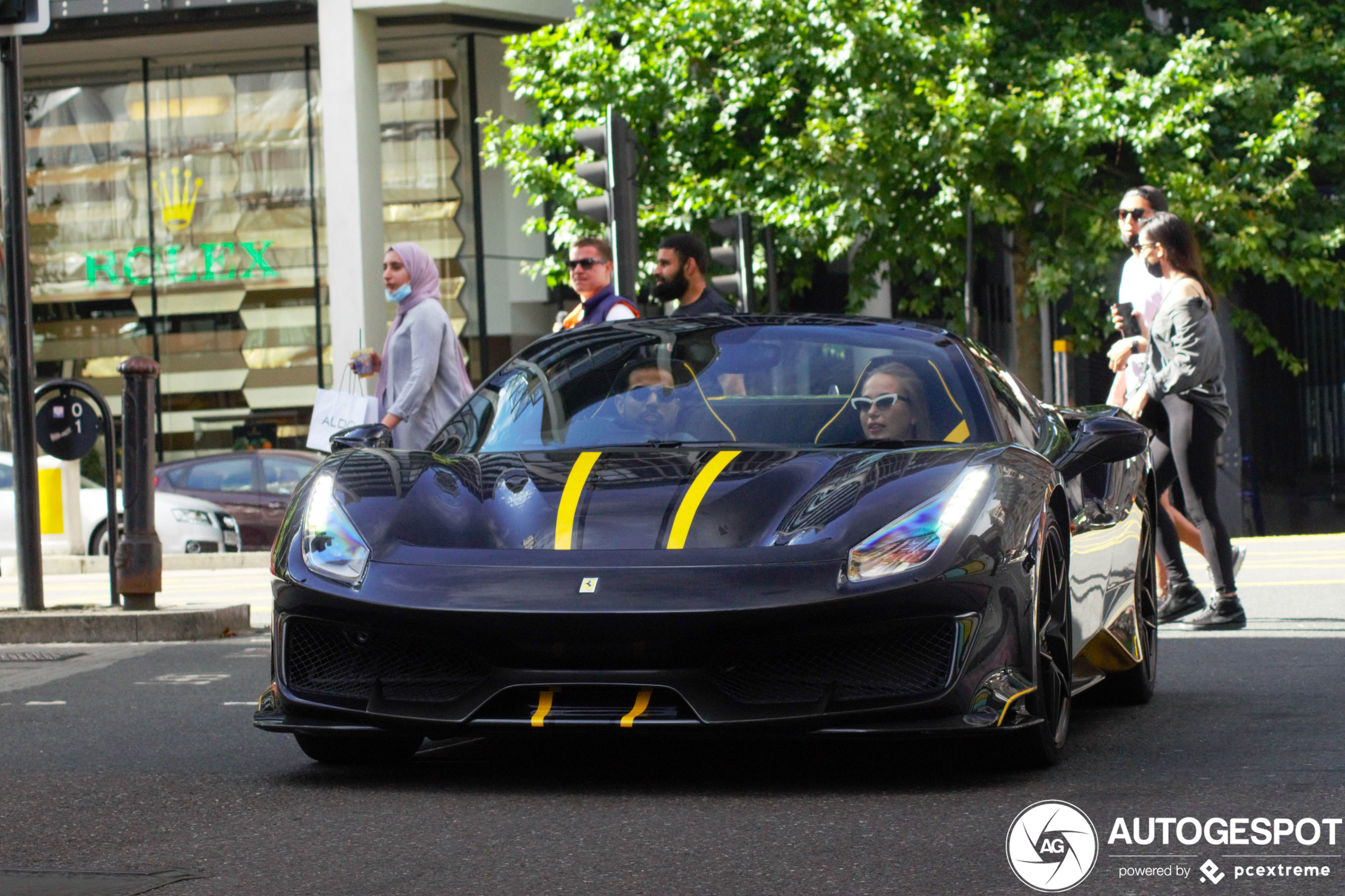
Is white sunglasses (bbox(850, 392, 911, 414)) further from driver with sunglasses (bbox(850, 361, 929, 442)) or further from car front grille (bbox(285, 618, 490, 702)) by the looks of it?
car front grille (bbox(285, 618, 490, 702))

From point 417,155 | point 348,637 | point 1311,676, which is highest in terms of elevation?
point 417,155

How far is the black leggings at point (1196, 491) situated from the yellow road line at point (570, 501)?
3863 mm

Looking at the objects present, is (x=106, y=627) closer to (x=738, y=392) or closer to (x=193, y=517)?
(x=738, y=392)

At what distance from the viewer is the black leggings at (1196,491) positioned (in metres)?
8.03

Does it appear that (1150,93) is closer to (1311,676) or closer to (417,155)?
(417,155)

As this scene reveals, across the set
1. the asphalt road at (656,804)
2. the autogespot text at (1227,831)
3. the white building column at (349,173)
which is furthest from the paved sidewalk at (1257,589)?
the white building column at (349,173)

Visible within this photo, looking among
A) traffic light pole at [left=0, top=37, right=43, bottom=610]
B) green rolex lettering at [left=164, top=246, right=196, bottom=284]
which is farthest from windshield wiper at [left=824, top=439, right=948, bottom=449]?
green rolex lettering at [left=164, top=246, right=196, bottom=284]

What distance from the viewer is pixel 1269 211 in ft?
65.8

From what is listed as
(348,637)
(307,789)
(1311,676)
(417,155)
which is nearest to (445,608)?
(348,637)

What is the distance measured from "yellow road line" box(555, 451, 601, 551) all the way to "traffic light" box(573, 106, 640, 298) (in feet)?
20.9

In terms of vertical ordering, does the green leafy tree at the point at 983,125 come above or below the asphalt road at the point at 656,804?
above

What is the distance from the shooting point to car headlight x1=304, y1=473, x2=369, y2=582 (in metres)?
4.50

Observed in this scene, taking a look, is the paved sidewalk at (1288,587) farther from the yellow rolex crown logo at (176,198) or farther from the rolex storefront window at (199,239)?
the yellow rolex crown logo at (176,198)

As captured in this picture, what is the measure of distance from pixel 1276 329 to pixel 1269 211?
22.8 ft
